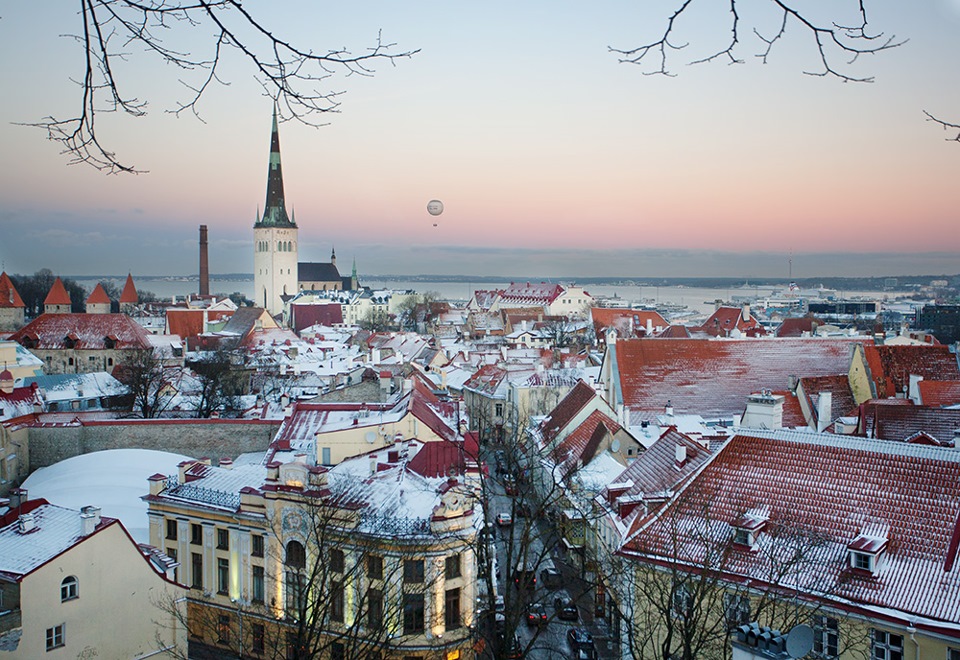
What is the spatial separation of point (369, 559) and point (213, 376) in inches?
1101

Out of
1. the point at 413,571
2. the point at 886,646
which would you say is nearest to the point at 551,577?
the point at 413,571

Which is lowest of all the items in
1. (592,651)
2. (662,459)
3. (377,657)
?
(592,651)

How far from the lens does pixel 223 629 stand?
687 inches

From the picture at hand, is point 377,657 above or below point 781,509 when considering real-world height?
below

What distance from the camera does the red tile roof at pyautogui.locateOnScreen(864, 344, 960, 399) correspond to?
2725 centimetres

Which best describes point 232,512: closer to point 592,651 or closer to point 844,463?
point 592,651

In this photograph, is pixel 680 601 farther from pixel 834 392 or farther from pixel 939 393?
pixel 834 392

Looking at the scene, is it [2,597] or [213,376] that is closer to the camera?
[2,597]

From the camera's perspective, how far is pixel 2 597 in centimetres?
1341

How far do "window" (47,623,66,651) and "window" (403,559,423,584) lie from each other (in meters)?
5.45

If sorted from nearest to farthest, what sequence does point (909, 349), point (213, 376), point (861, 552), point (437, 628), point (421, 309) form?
point (861, 552)
point (437, 628)
point (909, 349)
point (213, 376)
point (421, 309)

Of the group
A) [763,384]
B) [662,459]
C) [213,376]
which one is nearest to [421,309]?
[213,376]

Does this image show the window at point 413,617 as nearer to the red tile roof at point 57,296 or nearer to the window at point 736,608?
the window at point 736,608

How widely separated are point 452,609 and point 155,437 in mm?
15336
